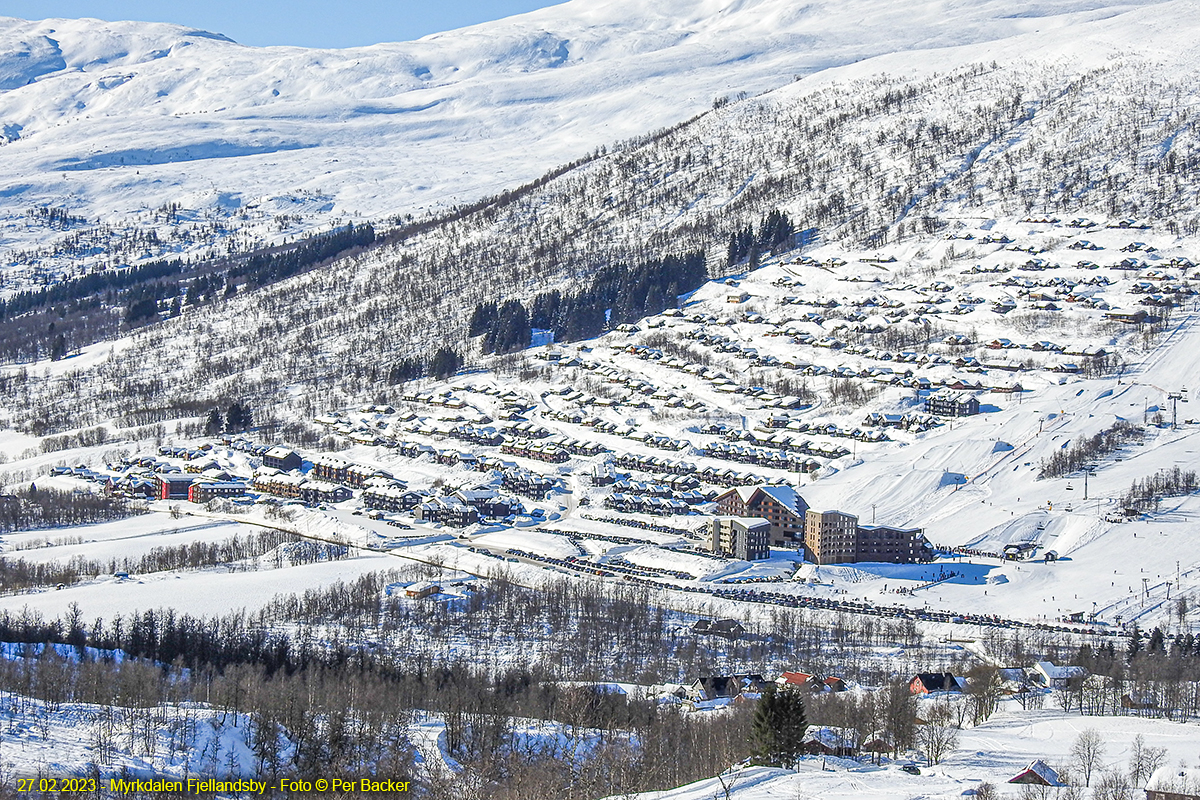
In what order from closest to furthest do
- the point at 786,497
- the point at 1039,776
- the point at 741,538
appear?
the point at 1039,776 < the point at 741,538 < the point at 786,497

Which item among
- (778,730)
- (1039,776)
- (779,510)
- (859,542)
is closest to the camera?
(1039,776)

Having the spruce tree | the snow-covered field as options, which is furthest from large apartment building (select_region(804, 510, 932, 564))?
the spruce tree

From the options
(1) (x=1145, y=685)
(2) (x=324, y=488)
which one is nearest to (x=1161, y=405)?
(1) (x=1145, y=685)

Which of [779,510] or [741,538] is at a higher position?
[779,510]

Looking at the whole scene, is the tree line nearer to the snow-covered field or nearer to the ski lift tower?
the ski lift tower

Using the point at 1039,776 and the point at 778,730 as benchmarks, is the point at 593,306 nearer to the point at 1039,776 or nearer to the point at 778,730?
the point at 778,730

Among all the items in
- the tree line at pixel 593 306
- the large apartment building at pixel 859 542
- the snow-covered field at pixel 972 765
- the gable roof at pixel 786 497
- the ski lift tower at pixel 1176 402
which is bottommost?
the snow-covered field at pixel 972 765

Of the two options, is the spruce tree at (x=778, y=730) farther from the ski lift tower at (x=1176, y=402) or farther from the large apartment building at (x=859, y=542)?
the ski lift tower at (x=1176, y=402)

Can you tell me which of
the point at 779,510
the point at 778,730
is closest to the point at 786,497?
the point at 779,510

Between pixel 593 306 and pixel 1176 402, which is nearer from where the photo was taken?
pixel 1176 402

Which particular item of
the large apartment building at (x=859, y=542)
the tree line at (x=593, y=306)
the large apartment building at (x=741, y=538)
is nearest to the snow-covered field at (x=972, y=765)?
the large apartment building at (x=859, y=542)

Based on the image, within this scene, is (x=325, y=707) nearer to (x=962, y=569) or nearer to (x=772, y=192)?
(x=962, y=569)
